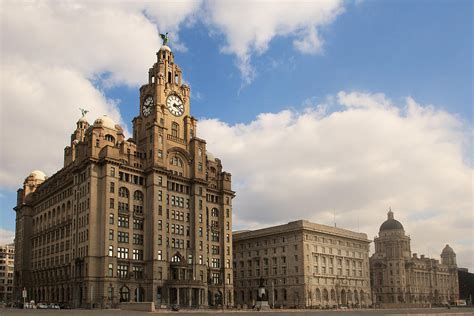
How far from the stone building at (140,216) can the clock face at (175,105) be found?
35 centimetres

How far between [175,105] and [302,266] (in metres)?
62.1

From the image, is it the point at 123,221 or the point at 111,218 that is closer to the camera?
the point at 111,218

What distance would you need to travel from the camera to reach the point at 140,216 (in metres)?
133

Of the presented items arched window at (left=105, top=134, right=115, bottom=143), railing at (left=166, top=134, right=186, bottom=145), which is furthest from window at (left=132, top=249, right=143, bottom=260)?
railing at (left=166, top=134, right=186, bottom=145)

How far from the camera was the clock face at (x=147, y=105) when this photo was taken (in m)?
148

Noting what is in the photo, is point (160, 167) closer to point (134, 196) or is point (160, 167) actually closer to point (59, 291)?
point (134, 196)

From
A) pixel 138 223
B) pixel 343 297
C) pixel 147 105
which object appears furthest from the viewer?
pixel 343 297

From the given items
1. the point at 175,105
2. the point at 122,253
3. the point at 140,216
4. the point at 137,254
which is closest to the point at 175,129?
the point at 175,105

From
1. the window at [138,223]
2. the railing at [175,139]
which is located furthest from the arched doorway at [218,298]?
the railing at [175,139]

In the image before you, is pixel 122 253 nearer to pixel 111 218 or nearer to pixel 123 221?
pixel 123 221

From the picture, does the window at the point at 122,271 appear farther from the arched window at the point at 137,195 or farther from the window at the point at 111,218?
the arched window at the point at 137,195

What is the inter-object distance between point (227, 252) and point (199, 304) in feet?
75.4

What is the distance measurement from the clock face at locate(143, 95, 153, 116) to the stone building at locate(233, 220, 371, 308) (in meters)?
57.9

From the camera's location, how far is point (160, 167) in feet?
445
